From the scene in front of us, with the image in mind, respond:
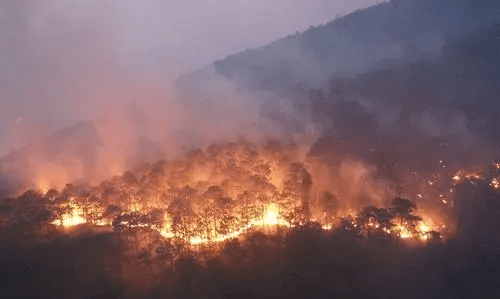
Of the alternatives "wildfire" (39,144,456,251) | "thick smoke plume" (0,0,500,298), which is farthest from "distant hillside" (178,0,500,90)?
"wildfire" (39,144,456,251)

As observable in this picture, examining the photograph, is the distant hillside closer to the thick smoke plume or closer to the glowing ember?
the thick smoke plume

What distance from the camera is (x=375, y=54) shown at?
612 ft

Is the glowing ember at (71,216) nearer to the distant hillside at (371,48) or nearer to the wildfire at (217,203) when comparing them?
the wildfire at (217,203)

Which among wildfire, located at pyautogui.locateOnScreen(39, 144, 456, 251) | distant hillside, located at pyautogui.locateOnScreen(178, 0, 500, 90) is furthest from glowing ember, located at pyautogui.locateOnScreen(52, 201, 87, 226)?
distant hillside, located at pyautogui.locateOnScreen(178, 0, 500, 90)

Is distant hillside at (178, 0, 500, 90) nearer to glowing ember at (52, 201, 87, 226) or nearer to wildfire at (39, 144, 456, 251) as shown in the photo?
wildfire at (39, 144, 456, 251)

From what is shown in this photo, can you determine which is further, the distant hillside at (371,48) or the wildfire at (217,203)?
the distant hillside at (371,48)

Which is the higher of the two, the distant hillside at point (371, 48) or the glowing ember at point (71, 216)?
the distant hillside at point (371, 48)

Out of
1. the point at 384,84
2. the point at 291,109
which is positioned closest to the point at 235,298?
the point at 291,109

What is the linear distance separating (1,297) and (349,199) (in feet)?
157

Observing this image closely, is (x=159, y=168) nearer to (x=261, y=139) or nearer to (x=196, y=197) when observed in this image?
(x=196, y=197)

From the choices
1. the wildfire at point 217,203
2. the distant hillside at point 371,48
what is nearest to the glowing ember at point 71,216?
the wildfire at point 217,203

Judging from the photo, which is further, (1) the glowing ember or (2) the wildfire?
(1) the glowing ember

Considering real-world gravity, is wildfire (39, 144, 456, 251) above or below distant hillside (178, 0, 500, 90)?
below

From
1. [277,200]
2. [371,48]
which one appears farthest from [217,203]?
[371,48]
